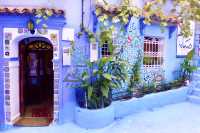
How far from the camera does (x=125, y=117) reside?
872 cm

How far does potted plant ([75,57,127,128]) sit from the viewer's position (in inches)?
306

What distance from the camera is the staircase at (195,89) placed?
35.0ft

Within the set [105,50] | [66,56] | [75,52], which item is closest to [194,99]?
[105,50]

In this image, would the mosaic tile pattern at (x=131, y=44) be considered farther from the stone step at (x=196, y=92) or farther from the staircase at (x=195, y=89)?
the stone step at (x=196, y=92)

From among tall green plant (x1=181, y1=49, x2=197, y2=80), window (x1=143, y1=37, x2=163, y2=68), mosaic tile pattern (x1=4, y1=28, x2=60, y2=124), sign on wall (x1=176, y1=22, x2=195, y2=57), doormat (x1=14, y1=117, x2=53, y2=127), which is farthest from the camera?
sign on wall (x1=176, y1=22, x2=195, y2=57)

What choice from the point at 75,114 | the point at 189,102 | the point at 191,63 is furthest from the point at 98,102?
the point at 191,63

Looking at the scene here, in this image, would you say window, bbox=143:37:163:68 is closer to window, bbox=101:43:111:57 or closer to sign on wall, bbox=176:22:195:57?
Answer: sign on wall, bbox=176:22:195:57

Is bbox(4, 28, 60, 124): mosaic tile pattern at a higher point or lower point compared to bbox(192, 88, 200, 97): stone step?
higher

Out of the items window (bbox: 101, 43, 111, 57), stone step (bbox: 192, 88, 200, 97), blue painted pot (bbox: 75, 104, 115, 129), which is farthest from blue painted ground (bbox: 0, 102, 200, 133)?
window (bbox: 101, 43, 111, 57)

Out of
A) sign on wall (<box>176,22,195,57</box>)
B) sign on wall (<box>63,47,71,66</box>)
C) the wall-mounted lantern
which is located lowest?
sign on wall (<box>63,47,71,66</box>)

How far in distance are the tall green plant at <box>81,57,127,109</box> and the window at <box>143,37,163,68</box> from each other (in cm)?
225

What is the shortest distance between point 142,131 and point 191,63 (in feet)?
17.8

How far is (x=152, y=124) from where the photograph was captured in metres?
8.13

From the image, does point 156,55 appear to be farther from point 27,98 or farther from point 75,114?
point 27,98
